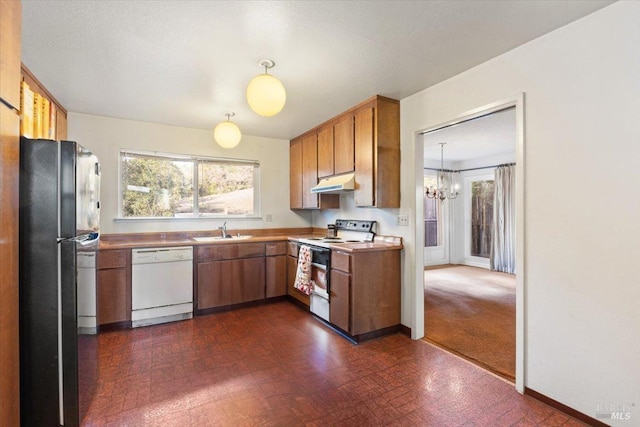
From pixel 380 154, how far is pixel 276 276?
2189mm

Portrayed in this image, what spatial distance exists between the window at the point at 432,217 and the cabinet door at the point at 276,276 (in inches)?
150

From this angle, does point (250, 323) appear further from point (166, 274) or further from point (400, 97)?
point (400, 97)

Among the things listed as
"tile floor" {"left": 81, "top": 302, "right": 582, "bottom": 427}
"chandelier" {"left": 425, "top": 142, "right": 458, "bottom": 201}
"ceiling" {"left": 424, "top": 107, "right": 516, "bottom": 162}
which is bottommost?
"tile floor" {"left": 81, "top": 302, "right": 582, "bottom": 427}

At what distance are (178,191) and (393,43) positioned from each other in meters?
3.31

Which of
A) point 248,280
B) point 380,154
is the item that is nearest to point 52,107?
point 248,280

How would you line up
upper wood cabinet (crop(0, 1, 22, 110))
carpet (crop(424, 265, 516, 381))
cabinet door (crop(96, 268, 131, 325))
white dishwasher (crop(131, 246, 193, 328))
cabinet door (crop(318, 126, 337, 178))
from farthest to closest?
cabinet door (crop(318, 126, 337, 178)) < white dishwasher (crop(131, 246, 193, 328)) < cabinet door (crop(96, 268, 131, 325)) < carpet (crop(424, 265, 516, 381)) < upper wood cabinet (crop(0, 1, 22, 110))

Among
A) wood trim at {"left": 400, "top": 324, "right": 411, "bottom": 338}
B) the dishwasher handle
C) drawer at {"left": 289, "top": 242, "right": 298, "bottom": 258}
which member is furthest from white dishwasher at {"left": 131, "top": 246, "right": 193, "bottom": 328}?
wood trim at {"left": 400, "top": 324, "right": 411, "bottom": 338}

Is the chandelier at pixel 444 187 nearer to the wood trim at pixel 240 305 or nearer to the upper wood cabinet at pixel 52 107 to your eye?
the wood trim at pixel 240 305

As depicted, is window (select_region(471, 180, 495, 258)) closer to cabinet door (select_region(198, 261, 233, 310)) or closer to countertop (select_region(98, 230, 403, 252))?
countertop (select_region(98, 230, 403, 252))

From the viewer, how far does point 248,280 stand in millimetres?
3850

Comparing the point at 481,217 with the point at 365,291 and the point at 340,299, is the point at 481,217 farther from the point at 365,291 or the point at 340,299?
the point at 340,299

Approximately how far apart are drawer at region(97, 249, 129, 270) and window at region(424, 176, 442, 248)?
5644 mm

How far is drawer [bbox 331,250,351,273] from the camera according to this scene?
2.83 m

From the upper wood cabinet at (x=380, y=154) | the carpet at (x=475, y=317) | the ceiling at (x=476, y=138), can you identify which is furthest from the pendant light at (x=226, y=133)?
the carpet at (x=475, y=317)
